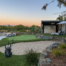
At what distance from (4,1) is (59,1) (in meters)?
10.8

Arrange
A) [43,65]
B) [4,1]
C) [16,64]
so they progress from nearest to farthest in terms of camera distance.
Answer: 1. [43,65]
2. [16,64]
3. [4,1]

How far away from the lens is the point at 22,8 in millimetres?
13891

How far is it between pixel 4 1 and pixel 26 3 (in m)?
3.92

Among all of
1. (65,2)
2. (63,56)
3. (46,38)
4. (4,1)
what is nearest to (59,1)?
(65,2)

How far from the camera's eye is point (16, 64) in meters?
2.82

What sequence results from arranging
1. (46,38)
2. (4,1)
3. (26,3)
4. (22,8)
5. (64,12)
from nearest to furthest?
(64,12)
(46,38)
(4,1)
(26,3)
(22,8)

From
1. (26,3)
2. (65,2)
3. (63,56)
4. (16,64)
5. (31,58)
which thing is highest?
(26,3)

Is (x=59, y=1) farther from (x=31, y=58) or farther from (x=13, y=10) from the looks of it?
(x=13, y=10)

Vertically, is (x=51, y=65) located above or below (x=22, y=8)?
below

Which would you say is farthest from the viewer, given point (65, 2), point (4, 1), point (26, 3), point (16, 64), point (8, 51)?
point (26, 3)

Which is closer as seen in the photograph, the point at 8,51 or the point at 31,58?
the point at 31,58

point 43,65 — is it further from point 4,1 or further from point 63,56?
point 4,1

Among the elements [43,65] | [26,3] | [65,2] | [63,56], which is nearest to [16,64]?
[43,65]

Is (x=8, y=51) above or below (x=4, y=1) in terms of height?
below
